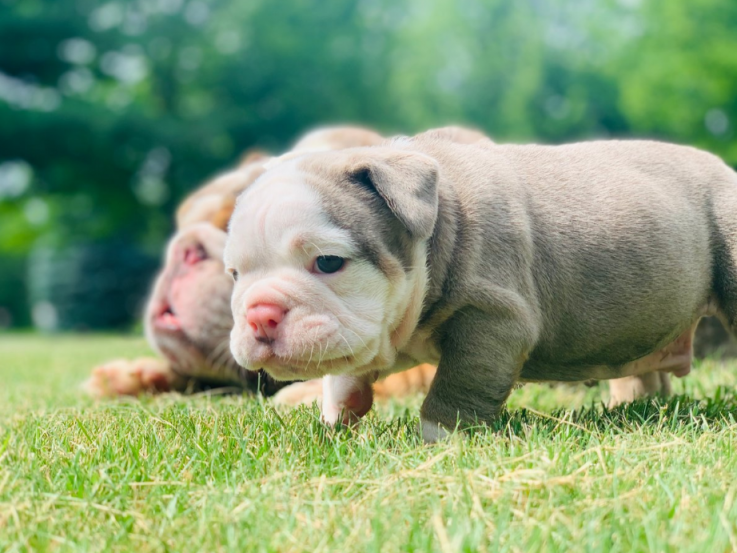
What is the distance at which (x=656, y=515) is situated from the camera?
1.79m

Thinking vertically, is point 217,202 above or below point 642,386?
above

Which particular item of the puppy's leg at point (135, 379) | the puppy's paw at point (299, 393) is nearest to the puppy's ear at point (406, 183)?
the puppy's paw at point (299, 393)

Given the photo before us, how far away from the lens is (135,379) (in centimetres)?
452

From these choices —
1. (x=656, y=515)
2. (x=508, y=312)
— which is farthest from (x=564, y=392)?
(x=656, y=515)

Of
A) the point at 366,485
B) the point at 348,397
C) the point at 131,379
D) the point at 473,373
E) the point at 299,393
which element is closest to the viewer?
the point at 366,485

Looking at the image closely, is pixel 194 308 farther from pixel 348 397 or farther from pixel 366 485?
pixel 366 485

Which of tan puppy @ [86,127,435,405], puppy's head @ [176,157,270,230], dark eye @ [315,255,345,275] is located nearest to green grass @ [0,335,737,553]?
dark eye @ [315,255,345,275]

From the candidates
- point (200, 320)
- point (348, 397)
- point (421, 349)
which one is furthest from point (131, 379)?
point (421, 349)

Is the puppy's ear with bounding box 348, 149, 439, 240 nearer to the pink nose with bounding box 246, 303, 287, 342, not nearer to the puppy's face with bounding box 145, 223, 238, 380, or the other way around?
the pink nose with bounding box 246, 303, 287, 342

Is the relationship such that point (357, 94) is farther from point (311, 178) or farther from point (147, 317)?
point (311, 178)

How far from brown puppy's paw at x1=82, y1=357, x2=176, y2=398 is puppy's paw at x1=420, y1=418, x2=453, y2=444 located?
2.28m

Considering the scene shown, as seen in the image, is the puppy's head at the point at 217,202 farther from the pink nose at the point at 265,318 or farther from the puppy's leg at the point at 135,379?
the pink nose at the point at 265,318

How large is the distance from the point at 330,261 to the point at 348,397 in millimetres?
773

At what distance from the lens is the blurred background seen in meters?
20.7
